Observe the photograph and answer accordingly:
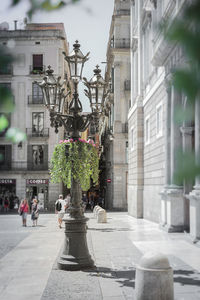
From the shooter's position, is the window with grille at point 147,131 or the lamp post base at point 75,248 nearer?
the lamp post base at point 75,248

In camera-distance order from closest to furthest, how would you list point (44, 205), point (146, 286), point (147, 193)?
point (146, 286) → point (147, 193) → point (44, 205)

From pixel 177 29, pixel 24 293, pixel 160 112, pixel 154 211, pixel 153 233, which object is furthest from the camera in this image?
pixel 154 211

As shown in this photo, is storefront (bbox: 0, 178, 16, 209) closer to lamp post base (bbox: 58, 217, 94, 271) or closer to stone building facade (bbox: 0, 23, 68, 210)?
stone building facade (bbox: 0, 23, 68, 210)

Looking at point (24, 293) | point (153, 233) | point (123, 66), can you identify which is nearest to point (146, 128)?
point (153, 233)

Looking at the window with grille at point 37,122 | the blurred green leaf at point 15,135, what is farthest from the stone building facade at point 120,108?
the blurred green leaf at point 15,135

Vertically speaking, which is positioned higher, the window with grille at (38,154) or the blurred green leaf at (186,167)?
the window with grille at (38,154)

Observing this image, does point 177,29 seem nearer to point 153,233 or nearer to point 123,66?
point 153,233

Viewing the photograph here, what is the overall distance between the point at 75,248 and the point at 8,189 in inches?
1266

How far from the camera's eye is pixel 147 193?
73.9 feet

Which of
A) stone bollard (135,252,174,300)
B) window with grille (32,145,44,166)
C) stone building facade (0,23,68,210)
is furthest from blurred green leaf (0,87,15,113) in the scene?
window with grille (32,145,44,166)

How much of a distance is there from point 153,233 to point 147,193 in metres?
6.65

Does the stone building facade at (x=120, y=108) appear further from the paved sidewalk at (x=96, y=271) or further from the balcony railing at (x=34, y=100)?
the paved sidewalk at (x=96, y=271)

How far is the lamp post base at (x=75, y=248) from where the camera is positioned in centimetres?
886

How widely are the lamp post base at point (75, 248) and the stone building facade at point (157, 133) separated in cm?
323
